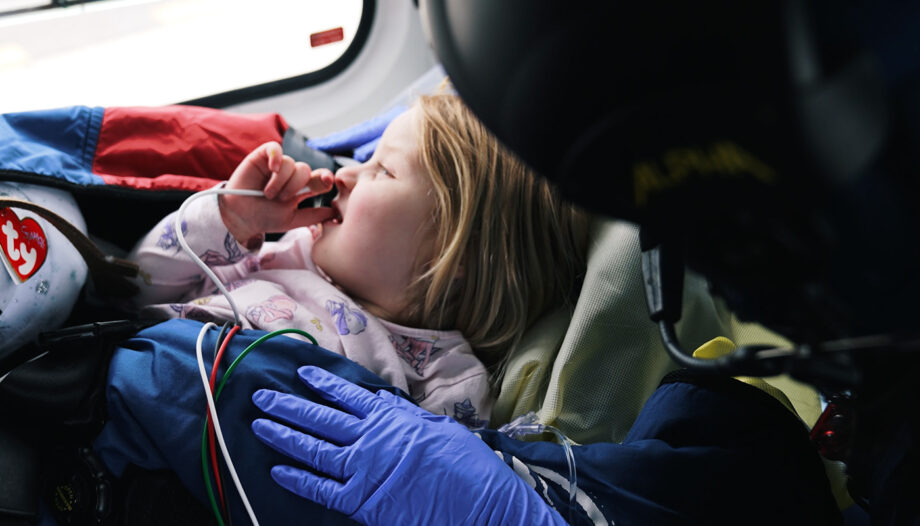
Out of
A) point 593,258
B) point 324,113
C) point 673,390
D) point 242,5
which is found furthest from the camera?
point 242,5

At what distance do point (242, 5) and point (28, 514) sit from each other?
1.99m

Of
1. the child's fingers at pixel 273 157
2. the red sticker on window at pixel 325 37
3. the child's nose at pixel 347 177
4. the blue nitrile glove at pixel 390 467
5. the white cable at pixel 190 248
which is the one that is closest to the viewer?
the blue nitrile glove at pixel 390 467

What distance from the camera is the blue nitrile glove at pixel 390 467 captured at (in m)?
0.95

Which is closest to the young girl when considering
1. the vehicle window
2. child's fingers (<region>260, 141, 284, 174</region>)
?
child's fingers (<region>260, 141, 284, 174</region>)

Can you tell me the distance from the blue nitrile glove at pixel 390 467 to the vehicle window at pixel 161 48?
4.45 ft

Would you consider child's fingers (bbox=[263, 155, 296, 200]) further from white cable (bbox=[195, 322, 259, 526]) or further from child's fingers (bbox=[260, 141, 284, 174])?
white cable (bbox=[195, 322, 259, 526])

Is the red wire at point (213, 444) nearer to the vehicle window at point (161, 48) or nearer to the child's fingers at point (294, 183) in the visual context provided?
the child's fingers at point (294, 183)

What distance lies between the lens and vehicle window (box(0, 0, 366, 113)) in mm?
2105

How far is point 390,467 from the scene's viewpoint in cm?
98

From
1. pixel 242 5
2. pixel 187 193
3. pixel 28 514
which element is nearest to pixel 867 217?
pixel 28 514

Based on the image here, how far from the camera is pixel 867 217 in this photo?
1.38ft

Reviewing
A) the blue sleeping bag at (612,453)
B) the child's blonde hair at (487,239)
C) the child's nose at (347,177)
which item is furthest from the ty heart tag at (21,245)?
the child's blonde hair at (487,239)

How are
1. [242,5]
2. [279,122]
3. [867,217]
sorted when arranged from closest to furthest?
[867,217] < [279,122] < [242,5]

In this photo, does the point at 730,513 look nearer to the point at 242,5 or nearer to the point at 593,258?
the point at 593,258
